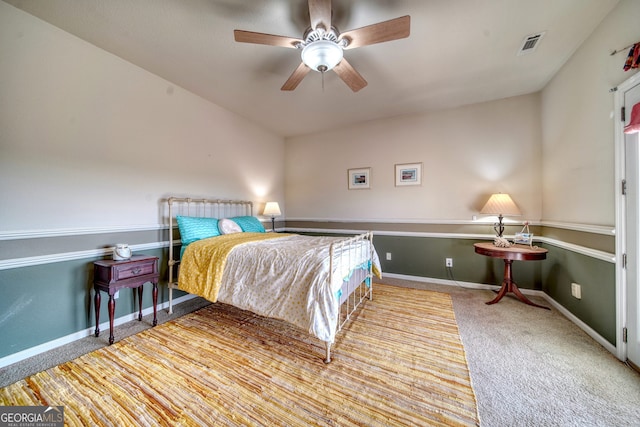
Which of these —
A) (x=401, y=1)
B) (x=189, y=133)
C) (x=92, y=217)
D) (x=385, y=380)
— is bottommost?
(x=385, y=380)

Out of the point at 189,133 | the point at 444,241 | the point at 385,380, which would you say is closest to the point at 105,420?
the point at 385,380

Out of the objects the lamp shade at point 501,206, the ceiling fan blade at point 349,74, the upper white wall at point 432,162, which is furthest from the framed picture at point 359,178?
the ceiling fan blade at point 349,74

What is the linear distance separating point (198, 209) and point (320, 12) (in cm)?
274

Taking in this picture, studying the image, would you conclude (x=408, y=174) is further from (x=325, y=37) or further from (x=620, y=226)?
(x=325, y=37)

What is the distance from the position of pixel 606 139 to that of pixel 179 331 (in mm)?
4236

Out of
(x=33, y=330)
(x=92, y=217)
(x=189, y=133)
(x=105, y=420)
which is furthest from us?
(x=189, y=133)

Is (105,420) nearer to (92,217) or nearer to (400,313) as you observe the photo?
(92,217)

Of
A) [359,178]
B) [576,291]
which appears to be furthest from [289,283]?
[576,291]

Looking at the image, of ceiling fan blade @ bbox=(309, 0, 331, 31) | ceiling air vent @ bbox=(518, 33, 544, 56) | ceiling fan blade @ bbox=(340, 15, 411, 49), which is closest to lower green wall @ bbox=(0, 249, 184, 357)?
ceiling fan blade @ bbox=(309, 0, 331, 31)

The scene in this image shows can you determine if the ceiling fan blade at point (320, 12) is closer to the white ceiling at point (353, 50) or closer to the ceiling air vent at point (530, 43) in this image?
the white ceiling at point (353, 50)

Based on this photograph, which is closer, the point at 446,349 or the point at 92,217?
the point at 446,349

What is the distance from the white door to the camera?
1677 millimetres

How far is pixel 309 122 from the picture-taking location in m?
4.16

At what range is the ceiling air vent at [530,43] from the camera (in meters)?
2.12
